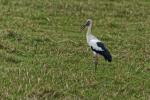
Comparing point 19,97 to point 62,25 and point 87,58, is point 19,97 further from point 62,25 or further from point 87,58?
point 62,25

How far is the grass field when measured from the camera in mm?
13180

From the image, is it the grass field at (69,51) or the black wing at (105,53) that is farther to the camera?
the black wing at (105,53)

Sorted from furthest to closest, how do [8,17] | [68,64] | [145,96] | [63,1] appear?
1. [63,1]
2. [8,17]
3. [68,64]
4. [145,96]

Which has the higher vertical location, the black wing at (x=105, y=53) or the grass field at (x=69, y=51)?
the black wing at (x=105, y=53)

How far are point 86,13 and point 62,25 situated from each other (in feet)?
9.50

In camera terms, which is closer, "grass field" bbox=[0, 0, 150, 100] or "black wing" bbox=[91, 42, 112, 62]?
"grass field" bbox=[0, 0, 150, 100]

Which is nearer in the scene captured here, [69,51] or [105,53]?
[105,53]

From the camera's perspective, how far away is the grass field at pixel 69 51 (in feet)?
43.2

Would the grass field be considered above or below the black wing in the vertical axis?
below

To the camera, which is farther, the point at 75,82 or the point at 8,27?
A: the point at 8,27

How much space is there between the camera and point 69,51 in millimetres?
17844

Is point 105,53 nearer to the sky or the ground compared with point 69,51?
nearer to the sky

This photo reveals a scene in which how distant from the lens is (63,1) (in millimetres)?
28172

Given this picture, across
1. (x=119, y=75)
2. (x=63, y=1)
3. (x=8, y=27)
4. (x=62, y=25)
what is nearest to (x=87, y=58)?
(x=119, y=75)
